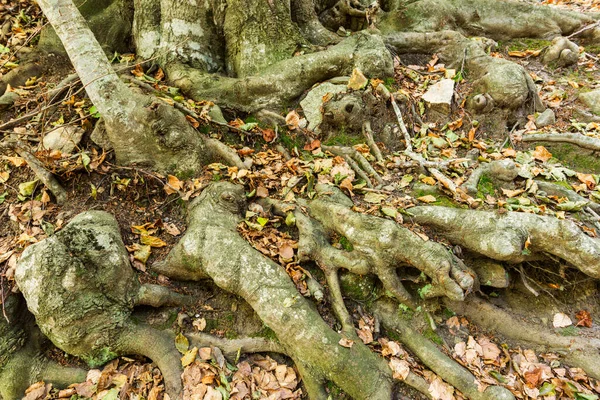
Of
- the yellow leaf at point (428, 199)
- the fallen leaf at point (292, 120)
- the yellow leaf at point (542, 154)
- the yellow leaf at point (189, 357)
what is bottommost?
the yellow leaf at point (189, 357)

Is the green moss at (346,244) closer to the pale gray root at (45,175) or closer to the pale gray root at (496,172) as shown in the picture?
the pale gray root at (496,172)

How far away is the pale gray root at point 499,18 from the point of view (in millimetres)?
6242

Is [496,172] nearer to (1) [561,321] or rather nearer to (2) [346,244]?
(1) [561,321]

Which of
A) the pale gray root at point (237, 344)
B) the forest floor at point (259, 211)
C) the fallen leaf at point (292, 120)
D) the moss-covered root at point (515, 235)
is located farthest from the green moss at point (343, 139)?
the pale gray root at point (237, 344)

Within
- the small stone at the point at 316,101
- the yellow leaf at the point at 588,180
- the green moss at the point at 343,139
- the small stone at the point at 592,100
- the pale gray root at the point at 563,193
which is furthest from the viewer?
the small stone at the point at 592,100

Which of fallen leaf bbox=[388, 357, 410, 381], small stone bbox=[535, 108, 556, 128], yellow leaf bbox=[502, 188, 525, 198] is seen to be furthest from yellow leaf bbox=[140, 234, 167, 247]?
small stone bbox=[535, 108, 556, 128]

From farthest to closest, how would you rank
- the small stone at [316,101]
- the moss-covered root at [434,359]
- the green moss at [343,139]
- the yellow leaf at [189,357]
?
the small stone at [316,101]
the green moss at [343,139]
the yellow leaf at [189,357]
the moss-covered root at [434,359]

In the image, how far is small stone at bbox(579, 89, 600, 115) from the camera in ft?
16.2

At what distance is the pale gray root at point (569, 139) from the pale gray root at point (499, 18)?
277 cm

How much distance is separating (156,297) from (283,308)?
44.9 inches

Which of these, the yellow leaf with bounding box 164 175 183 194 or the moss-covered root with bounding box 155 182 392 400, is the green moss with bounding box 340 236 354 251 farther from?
the yellow leaf with bounding box 164 175 183 194

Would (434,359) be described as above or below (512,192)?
below

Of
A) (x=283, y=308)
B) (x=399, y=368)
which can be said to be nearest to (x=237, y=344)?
(x=283, y=308)

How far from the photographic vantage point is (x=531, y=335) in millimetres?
3154
